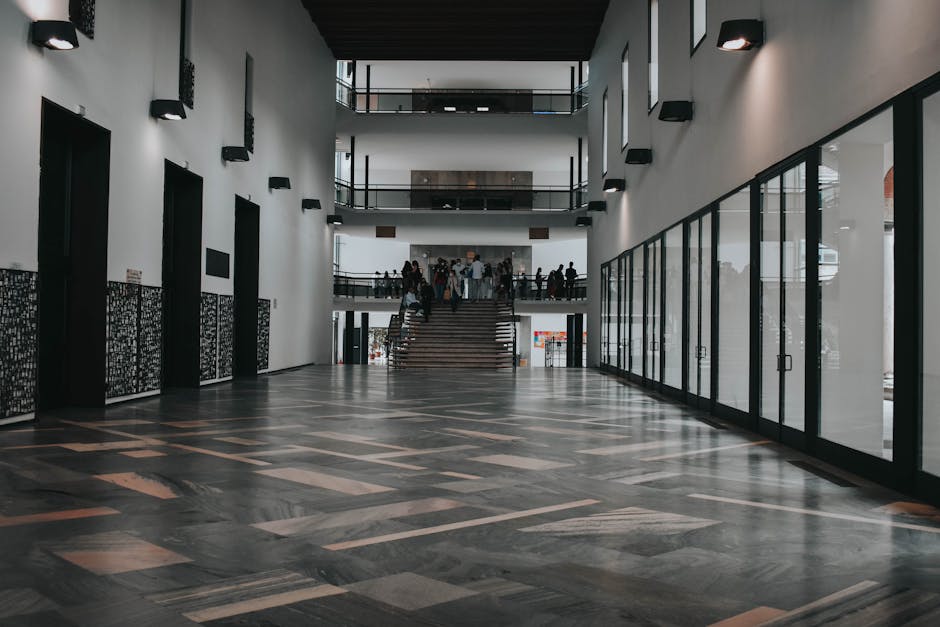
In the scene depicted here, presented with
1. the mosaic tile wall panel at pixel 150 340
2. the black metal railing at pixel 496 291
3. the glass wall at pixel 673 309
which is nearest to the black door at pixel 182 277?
the mosaic tile wall panel at pixel 150 340

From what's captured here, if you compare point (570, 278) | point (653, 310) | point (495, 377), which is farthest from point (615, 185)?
point (570, 278)

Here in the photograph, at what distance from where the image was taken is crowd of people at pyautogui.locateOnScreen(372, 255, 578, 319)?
27.2 m

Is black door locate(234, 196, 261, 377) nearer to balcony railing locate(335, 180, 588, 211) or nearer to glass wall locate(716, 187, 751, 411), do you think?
glass wall locate(716, 187, 751, 411)

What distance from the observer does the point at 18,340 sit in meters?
9.26

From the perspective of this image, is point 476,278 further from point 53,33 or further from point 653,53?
point 53,33

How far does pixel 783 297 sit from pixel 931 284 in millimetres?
3224

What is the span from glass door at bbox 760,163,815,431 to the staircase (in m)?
14.7

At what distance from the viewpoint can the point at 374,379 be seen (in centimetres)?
1877

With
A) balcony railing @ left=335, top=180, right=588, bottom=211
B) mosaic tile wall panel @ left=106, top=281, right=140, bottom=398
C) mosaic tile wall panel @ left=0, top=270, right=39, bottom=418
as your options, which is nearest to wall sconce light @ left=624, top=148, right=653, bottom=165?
mosaic tile wall panel @ left=106, top=281, right=140, bottom=398

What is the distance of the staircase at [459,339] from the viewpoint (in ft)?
79.4

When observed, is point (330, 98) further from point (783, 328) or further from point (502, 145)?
point (783, 328)

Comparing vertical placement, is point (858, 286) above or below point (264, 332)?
above

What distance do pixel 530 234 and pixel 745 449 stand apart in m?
23.8

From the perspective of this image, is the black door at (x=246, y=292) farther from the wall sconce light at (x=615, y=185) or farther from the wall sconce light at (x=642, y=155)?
the wall sconce light at (x=642, y=155)
